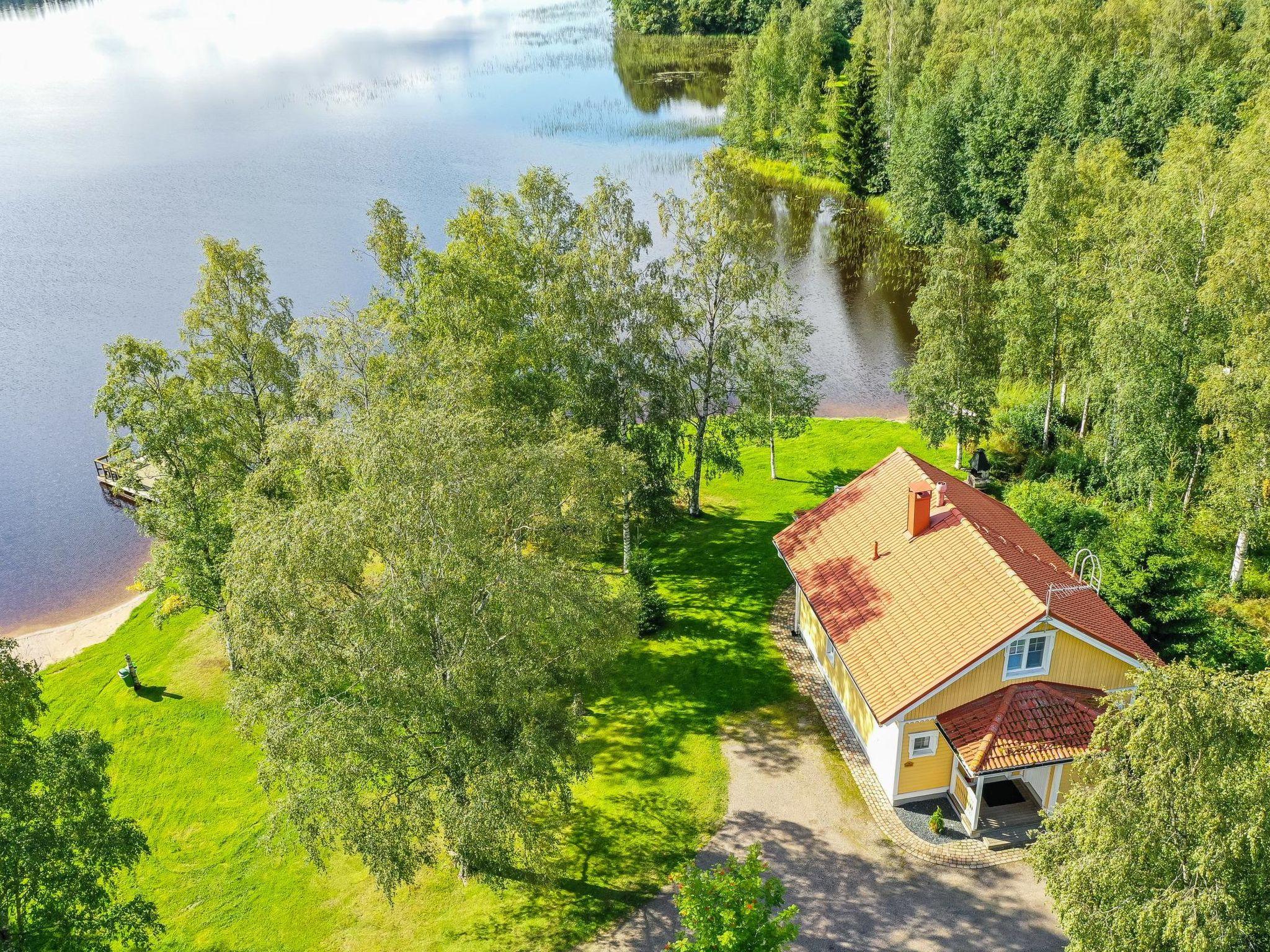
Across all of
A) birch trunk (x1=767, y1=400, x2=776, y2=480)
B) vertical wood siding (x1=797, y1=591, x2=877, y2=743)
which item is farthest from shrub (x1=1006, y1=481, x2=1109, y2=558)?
birch trunk (x1=767, y1=400, x2=776, y2=480)

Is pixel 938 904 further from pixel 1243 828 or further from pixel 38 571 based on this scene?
pixel 38 571

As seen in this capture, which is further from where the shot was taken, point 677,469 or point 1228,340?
point 677,469

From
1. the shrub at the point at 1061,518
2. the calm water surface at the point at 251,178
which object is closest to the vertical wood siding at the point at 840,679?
the shrub at the point at 1061,518

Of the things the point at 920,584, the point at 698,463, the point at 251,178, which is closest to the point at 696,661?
the point at 920,584

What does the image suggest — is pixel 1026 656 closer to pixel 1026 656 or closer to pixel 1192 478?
pixel 1026 656

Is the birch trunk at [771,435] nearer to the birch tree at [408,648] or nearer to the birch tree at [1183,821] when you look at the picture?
the birch tree at [408,648]

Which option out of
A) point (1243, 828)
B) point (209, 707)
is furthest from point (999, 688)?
point (209, 707)
